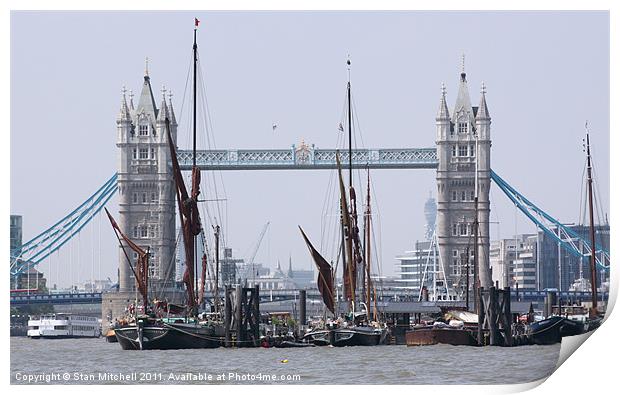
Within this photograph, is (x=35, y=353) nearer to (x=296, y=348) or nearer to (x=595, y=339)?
(x=296, y=348)

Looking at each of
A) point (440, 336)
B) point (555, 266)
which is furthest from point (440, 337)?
point (555, 266)

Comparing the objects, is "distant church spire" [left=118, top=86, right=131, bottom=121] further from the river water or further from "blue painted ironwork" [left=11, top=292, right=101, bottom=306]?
the river water

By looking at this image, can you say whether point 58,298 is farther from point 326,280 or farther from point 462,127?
point 326,280

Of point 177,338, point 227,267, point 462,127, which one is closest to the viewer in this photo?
point 177,338

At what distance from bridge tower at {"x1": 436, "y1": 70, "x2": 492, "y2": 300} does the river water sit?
56606 millimetres

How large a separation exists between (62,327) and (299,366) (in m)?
53.9

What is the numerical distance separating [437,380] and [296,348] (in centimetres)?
1900

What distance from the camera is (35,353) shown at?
60.9 m

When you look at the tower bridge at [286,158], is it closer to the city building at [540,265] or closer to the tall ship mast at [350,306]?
the city building at [540,265]

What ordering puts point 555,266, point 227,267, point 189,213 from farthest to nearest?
point 555,266 < point 227,267 < point 189,213

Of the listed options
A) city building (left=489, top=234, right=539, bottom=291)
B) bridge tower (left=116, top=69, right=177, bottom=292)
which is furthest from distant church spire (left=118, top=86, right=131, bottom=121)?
city building (left=489, top=234, right=539, bottom=291)

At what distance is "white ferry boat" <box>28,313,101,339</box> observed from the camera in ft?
309

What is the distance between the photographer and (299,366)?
43500mm
